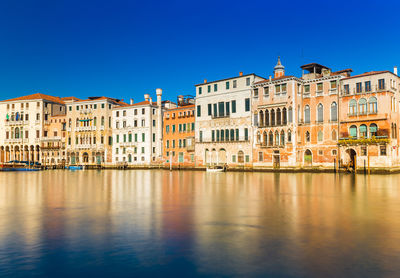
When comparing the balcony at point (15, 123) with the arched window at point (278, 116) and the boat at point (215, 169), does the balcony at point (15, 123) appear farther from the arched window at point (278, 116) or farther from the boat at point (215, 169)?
the arched window at point (278, 116)

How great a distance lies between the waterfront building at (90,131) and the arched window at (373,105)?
44.5m

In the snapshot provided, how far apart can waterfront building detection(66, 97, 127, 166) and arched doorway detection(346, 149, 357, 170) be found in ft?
138

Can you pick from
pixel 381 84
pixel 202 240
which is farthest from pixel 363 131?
pixel 202 240

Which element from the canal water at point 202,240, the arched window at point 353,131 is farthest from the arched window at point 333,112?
the canal water at point 202,240

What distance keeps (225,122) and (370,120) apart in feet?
63.7

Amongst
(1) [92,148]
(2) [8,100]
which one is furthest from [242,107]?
(2) [8,100]

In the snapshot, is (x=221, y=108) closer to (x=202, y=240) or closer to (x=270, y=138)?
(x=270, y=138)

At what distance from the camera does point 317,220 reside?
1230cm

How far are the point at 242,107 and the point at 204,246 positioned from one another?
4362 centimetres

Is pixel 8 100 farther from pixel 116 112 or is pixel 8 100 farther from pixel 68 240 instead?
pixel 68 240

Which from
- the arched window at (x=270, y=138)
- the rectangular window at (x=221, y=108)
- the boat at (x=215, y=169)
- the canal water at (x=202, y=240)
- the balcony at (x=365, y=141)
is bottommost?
the canal water at (x=202, y=240)

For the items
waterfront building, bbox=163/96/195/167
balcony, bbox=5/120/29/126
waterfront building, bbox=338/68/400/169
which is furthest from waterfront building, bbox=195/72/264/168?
balcony, bbox=5/120/29/126

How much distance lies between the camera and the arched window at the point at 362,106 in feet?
137

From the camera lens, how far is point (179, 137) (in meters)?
60.2
